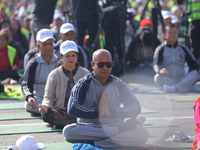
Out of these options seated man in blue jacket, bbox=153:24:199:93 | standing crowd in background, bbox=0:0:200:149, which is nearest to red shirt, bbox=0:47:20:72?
standing crowd in background, bbox=0:0:200:149

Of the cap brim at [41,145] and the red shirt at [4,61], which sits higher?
the red shirt at [4,61]

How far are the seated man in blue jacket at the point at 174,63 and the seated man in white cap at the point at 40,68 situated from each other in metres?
2.90

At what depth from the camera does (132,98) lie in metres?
4.50

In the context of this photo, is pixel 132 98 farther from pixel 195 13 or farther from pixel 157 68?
pixel 195 13

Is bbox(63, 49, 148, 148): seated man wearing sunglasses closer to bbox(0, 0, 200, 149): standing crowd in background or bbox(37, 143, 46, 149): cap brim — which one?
bbox(0, 0, 200, 149): standing crowd in background

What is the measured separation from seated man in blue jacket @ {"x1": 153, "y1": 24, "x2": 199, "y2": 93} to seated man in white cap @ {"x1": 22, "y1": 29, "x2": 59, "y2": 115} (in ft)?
9.50

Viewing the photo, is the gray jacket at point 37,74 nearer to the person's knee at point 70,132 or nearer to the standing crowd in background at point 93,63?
the standing crowd in background at point 93,63

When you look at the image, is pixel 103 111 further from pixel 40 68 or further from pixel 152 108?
pixel 152 108

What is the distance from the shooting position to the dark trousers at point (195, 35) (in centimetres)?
972

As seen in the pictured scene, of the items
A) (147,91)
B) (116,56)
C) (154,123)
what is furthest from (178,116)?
(116,56)

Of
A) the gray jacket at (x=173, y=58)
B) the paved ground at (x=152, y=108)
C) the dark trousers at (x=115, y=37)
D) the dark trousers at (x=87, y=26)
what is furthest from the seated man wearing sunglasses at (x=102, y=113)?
the dark trousers at (x=87, y=26)

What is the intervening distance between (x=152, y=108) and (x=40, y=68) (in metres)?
1.94

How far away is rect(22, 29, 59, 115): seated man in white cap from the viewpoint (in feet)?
20.4

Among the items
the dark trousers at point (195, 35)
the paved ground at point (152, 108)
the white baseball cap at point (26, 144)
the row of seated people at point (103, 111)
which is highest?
the dark trousers at point (195, 35)
